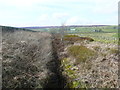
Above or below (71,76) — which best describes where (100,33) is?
above

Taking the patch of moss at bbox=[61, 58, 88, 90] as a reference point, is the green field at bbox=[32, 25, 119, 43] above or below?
above

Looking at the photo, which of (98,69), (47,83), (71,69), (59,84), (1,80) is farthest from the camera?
(71,69)

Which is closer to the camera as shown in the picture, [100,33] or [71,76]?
[71,76]

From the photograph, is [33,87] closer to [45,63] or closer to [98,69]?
[45,63]

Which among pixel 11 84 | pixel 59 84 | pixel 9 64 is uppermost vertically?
pixel 9 64

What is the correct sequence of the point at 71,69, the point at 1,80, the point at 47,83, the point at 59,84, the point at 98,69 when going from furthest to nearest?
the point at 71,69
the point at 98,69
the point at 59,84
the point at 47,83
the point at 1,80

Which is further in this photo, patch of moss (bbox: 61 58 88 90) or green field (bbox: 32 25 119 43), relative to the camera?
green field (bbox: 32 25 119 43)

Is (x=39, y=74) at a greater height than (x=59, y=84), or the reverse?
(x=39, y=74)

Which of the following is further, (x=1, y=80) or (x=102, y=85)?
(x=102, y=85)

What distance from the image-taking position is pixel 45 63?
584 inches

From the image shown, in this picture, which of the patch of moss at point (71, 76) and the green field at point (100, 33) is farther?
the green field at point (100, 33)

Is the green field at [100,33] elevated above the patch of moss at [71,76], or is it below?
above

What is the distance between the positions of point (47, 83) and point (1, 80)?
10.2ft

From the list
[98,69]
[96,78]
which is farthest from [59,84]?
[98,69]
